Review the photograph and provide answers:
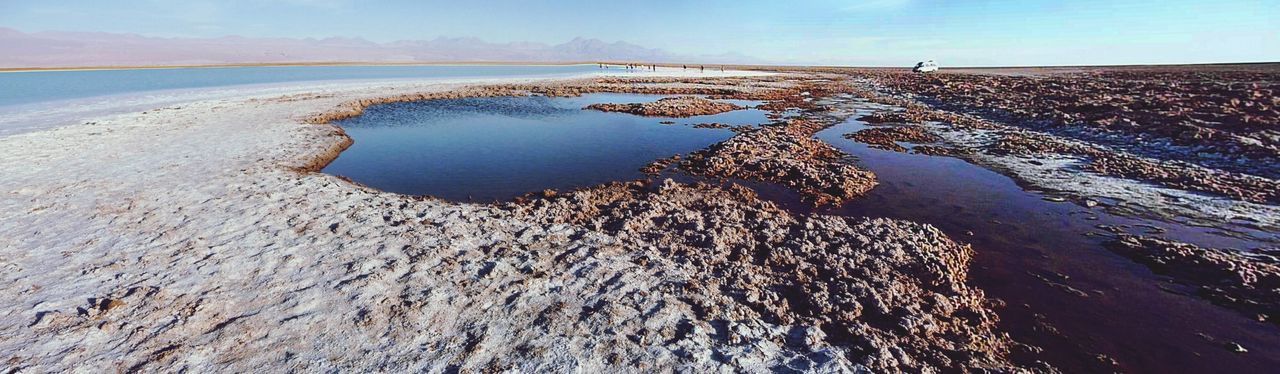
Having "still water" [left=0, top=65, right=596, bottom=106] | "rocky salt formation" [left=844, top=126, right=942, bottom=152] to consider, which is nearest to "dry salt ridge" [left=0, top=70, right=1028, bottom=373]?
"rocky salt formation" [left=844, top=126, right=942, bottom=152]

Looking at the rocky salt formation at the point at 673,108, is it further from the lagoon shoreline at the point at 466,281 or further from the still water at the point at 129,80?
the still water at the point at 129,80

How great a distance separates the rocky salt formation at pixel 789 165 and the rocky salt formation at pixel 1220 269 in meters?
5.44

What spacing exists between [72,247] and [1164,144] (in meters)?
31.2

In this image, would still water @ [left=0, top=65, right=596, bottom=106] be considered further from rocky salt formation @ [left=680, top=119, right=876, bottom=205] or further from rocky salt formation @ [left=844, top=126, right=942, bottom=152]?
rocky salt formation @ [left=844, top=126, right=942, bottom=152]

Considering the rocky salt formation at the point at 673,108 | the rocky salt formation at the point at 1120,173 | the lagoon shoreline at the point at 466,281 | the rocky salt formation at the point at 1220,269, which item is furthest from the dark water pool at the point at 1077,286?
the rocky salt formation at the point at 673,108

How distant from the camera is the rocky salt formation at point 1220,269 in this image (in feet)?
23.6

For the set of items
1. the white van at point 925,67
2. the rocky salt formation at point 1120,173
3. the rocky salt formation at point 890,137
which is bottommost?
the rocky salt formation at point 1120,173

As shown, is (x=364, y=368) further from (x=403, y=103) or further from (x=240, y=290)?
(x=403, y=103)

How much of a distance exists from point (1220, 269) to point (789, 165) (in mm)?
8920

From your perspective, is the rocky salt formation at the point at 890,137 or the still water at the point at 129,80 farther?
the still water at the point at 129,80

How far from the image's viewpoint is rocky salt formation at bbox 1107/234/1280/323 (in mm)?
7184

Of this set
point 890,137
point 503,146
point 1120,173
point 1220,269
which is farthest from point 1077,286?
point 503,146

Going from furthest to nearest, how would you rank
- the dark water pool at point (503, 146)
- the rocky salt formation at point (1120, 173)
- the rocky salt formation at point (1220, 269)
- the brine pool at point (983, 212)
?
the dark water pool at point (503, 146) < the rocky salt formation at point (1120, 173) < the rocky salt formation at point (1220, 269) < the brine pool at point (983, 212)

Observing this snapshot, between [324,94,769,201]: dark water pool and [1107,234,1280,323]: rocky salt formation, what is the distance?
11578mm
